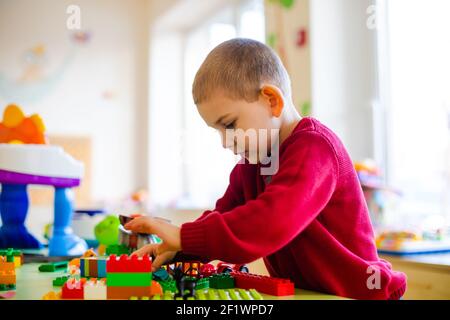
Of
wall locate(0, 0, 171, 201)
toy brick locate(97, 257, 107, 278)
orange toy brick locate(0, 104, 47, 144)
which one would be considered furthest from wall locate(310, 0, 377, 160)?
wall locate(0, 0, 171, 201)

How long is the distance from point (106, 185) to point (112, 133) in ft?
1.12

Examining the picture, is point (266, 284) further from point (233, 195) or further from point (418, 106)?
point (418, 106)

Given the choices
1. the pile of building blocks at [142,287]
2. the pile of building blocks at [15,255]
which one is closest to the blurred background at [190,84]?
the pile of building blocks at [15,255]

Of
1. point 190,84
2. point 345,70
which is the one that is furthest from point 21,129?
point 190,84

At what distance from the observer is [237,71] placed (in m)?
0.67

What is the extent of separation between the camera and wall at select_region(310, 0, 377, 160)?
1.91 meters

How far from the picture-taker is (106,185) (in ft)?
11.5

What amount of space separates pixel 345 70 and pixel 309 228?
140 cm

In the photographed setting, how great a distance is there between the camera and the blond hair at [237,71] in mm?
666

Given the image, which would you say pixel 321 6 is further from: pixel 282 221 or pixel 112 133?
pixel 112 133

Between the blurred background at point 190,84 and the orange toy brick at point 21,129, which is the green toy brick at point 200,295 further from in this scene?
the blurred background at point 190,84

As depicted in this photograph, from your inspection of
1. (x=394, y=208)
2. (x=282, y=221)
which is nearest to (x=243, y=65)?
(x=282, y=221)

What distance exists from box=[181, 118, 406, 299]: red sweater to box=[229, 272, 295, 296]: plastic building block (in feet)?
0.10

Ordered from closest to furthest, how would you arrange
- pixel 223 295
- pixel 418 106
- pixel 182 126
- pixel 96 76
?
pixel 223 295 < pixel 418 106 < pixel 96 76 < pixel 182 126
